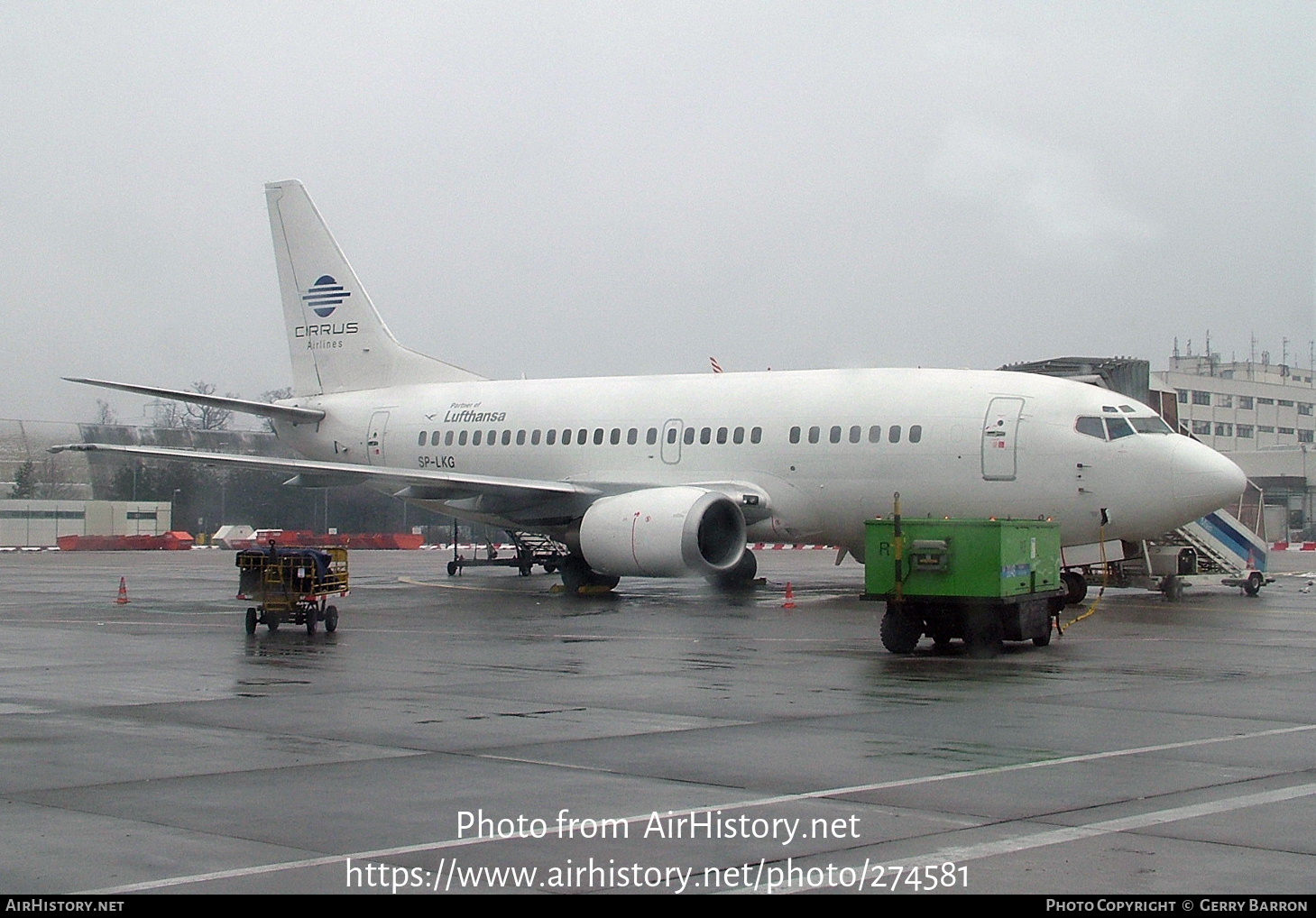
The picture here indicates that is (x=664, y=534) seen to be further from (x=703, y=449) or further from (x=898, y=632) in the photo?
(x=898, y=632)

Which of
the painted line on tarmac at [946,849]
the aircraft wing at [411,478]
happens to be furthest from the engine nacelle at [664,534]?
the painted line on tarmac at [946,849]

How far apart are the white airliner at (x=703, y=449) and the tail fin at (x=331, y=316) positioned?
1.9 inches

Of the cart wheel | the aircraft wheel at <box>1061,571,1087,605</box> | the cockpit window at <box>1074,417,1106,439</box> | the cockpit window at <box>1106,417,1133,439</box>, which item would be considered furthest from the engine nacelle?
the cart wheel

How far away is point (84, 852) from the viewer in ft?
23.2

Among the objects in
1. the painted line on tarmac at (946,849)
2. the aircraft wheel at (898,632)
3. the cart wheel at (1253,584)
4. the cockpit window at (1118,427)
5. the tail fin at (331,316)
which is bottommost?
the cart wheel at (1253,584)

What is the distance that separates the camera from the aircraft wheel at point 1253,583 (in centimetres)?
2977

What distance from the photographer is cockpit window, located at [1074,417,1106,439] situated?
25656mm

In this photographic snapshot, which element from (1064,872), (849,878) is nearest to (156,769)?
(849,878)

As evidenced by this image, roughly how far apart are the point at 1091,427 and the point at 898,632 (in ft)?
31.5

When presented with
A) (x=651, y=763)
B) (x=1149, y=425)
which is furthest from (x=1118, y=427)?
(x=651, y=763)

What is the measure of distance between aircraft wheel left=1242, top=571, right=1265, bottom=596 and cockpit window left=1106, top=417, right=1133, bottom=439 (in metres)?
6.23

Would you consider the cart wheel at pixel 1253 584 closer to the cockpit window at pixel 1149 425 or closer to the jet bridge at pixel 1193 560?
the jet bridge at pixel 1193 560

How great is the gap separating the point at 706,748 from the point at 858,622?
1228cm
